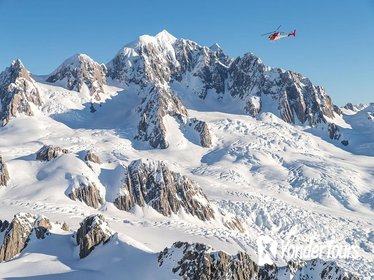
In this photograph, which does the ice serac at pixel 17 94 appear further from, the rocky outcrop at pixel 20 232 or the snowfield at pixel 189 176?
the rocky outcrop at pixel 20 232

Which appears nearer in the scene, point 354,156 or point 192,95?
point 354,156

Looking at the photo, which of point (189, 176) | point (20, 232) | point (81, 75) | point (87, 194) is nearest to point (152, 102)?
point (81, 75)

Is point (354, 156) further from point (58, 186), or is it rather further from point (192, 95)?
point (58, 186)

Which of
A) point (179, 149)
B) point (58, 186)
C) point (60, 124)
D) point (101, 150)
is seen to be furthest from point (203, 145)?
point (58, 186)

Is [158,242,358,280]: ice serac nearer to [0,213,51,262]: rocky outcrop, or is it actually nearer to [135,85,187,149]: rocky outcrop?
[0,213,51,262]: rocky outcrop

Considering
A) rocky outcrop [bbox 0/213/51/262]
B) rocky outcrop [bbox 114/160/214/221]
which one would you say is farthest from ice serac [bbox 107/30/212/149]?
rocky outcrop [bbox 0/213/51/262]
